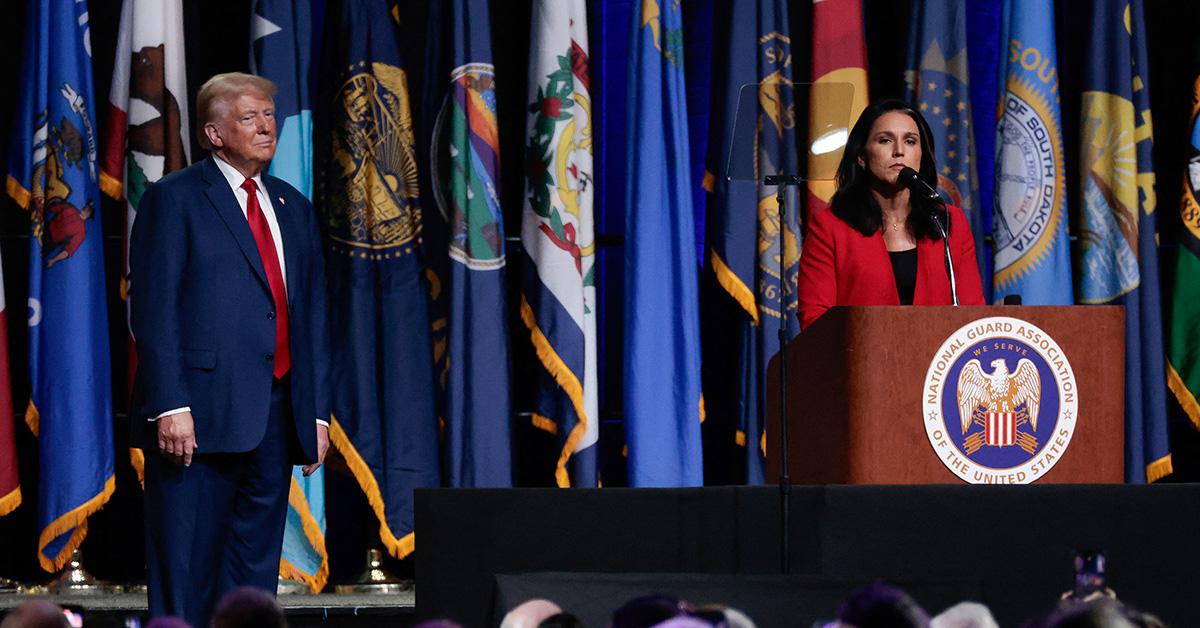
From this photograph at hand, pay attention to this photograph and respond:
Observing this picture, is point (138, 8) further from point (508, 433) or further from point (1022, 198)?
point (1022, 198)

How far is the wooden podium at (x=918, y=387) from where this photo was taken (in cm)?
207

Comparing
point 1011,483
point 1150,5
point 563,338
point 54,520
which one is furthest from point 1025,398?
point 1150,5

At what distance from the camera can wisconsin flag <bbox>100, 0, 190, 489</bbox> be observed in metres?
4.01

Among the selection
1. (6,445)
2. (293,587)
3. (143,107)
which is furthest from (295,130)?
(293,587)

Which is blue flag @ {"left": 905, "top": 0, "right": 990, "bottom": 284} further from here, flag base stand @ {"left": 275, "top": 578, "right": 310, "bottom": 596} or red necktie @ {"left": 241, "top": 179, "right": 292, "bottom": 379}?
flag base stand @ {"left": 275, "top": 578, "right": 310, "bottom": 596}

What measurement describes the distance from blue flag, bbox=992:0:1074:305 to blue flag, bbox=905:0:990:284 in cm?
9

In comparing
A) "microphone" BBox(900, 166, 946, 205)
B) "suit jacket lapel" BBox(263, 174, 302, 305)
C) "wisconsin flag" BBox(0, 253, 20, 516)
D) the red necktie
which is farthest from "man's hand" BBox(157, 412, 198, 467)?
"microphone" BBox(900, 166, 946, 205)

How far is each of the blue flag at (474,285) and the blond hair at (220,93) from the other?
121 cm

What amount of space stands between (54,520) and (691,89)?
241 cm

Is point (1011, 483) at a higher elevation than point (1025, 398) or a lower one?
lower

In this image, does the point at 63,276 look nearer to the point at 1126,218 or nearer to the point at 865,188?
the point at 865,188

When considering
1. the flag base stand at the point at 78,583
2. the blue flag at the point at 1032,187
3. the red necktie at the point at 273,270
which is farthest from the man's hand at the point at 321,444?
the blue flag at the point at 1032,187

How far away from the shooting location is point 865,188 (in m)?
2.99

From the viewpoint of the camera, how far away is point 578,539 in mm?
1931
